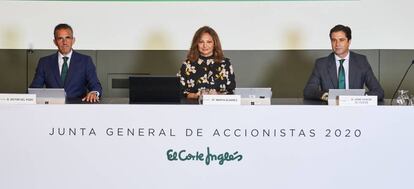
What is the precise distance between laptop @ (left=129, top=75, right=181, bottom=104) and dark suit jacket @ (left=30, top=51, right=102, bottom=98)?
1041mm

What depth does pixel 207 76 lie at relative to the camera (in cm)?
396

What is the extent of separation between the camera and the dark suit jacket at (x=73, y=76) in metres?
4.00

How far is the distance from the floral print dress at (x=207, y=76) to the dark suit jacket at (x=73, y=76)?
598mm

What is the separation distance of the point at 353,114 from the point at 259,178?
0.53 metres

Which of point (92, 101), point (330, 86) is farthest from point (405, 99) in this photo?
point (92, 101)

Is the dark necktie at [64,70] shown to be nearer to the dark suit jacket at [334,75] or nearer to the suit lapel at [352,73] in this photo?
the dark suit jacket at [334,75]

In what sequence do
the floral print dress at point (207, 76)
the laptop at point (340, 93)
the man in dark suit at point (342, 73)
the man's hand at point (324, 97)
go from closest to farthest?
the laptop at point (340, 93) < the man's hand at point (324, 97) < the man in dark suit at point (342, 73) < the floral print dress at point (207, 76)

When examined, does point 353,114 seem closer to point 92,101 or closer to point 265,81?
point 92,101

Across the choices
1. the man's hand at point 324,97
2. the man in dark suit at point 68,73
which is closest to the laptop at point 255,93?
the man's hand at point 324,97

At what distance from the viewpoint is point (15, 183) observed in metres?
2.83

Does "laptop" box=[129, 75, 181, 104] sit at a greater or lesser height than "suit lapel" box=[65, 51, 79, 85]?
lesser

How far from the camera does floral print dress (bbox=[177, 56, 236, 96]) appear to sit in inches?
156

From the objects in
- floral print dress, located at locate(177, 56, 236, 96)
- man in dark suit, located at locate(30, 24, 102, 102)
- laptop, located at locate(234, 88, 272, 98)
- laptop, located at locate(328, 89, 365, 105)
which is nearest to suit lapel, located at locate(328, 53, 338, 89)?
floral print dress, located at locate(177, 56, 236, 96)

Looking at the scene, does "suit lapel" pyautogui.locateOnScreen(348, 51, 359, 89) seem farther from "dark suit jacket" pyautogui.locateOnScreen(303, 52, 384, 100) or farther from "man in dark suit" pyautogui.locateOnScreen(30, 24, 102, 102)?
"man in dark suit" pyautogui.locateOnScreen(30, 24, 102, 102)
